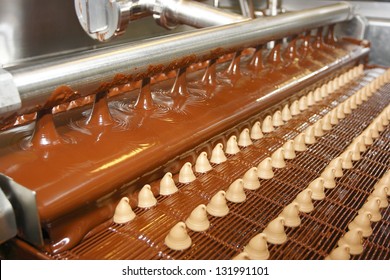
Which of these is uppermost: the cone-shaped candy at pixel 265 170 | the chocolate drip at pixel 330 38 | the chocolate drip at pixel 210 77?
the chocolate drip at pixel 210 77

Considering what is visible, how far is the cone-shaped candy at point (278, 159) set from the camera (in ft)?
5.36

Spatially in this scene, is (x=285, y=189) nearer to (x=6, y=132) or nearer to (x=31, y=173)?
(x=31, y=173)

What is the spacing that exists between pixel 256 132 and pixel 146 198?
721 mm

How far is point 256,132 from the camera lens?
185 cm

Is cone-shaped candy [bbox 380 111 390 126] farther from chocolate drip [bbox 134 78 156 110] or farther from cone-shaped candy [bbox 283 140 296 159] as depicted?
chocolate drip [bbox 134 78 156 110]

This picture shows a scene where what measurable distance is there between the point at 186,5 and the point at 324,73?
0.99 metres

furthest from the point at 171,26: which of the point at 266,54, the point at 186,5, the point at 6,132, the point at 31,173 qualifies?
the point at 31,173

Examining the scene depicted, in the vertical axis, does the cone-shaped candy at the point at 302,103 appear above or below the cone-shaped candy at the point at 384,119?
above

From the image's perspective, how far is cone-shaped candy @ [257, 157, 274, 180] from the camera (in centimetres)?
155

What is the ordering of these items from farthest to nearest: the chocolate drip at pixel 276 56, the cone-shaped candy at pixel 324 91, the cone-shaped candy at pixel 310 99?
the chocolate drip at pixel 276 56
the cone-shaped candy at pixel 324 91
the cone-shaped candy at pixel 310 99

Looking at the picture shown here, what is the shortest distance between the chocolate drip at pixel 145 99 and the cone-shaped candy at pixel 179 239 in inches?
25.0

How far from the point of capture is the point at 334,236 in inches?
50.0

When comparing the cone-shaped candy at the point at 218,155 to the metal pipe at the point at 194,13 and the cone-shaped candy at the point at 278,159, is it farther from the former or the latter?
the metal pipe at the point at 194,13

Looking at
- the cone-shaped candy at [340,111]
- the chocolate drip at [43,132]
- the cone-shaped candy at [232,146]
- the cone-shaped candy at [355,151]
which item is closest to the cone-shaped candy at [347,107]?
the cone-shaped candy at [340,111]
